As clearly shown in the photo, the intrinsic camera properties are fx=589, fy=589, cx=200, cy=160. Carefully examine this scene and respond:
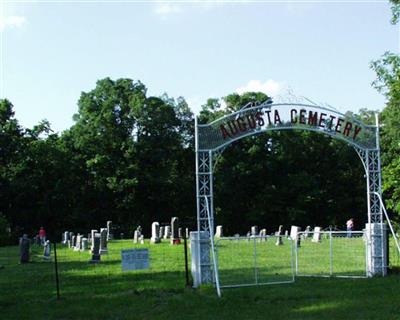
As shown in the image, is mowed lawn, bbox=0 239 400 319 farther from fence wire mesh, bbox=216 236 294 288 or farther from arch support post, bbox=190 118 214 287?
arch support post, bbox=190 118 214 287

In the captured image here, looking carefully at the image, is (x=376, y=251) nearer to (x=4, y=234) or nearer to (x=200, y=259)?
(x=200, y=259)

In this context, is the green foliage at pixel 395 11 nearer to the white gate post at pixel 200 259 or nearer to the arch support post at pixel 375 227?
the arch support post at pixel 375 227

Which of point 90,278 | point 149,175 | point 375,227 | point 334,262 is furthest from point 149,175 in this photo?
point 375,227

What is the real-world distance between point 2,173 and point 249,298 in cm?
4897

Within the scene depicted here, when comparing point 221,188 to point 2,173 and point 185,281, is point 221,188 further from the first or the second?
point 185,281

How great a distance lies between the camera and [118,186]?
184 ft

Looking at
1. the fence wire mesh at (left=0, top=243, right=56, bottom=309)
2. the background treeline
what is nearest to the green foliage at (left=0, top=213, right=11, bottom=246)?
the background treeline

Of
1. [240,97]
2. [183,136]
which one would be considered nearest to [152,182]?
[183,136]

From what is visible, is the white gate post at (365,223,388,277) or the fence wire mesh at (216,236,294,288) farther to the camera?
the white gate post at (365,223,388,277)

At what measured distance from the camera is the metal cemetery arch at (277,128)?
15484mm

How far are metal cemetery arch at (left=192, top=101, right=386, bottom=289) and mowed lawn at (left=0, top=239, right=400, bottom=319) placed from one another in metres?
1.47

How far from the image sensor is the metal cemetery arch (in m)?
15.5

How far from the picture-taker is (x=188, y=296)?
13133 mm

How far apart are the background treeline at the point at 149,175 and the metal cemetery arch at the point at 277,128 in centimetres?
3912
